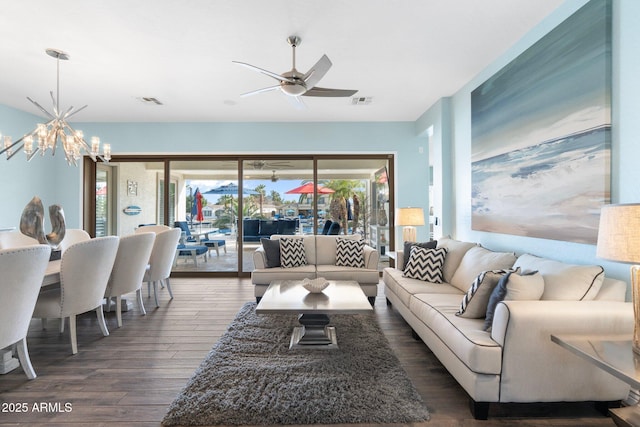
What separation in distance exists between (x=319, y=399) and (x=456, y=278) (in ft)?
6.48

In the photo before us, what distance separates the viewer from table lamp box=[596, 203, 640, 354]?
1.59 meters

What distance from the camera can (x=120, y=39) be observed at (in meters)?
3.03

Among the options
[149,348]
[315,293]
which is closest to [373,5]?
[315,293]

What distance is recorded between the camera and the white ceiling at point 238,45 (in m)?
2.61

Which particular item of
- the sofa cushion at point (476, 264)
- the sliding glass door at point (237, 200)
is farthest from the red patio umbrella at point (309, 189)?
the sofa cushion at point (476, 264)

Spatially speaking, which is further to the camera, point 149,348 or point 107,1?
point 149,348

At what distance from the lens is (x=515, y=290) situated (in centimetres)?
213

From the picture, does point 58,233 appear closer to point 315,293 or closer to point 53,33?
point 53,33

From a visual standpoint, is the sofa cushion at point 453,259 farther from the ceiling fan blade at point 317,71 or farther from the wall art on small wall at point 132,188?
the wall art on small wall at point 132,188

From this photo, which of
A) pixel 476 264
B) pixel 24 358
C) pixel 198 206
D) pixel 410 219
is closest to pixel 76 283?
pixel 24 358

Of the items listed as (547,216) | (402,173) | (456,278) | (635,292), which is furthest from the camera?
(402,173)

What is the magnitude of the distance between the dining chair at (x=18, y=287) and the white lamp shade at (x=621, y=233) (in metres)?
3.28

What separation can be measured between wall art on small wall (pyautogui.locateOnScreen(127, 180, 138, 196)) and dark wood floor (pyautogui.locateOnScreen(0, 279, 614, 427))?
291 centimetres

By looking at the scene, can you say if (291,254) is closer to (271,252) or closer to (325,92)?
(271,252)
